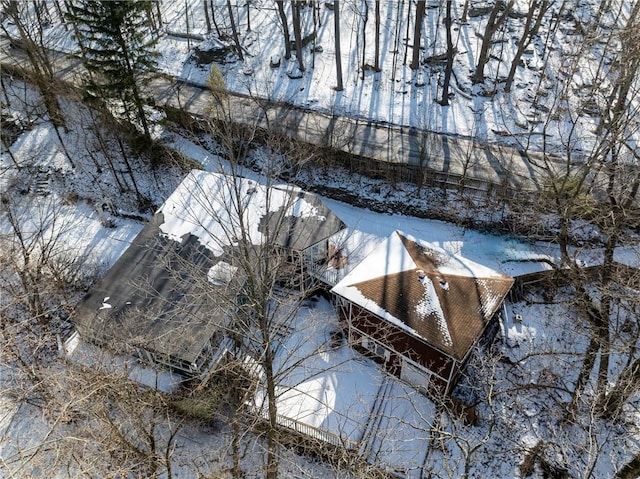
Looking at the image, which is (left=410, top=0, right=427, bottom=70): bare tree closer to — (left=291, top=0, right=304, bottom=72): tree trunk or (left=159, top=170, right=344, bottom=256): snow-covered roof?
(left=291, top=0, right=304, bottom=72): tree trunk

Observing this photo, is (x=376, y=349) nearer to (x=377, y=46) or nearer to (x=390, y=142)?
(x=390, y=142)

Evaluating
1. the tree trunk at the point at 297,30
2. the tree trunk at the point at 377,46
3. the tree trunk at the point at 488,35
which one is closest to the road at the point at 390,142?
the tree trunk at the point at 297,30

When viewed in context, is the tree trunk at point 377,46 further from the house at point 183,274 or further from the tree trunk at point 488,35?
the house at point 183,274

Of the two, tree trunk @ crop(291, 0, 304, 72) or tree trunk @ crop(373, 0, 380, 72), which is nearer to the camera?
tree trunk @ crop(373, 0, 380, 72)

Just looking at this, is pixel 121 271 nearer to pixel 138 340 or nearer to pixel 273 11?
pixel 138 340

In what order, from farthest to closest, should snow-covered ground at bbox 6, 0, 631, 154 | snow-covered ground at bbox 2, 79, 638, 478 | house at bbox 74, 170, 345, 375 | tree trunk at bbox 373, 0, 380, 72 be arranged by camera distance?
tree trunk at bbox 373, 0, 380, 72
snow-covered ground at bbox 6, 0, 631, 154
house at bbox 74, 170, 345, 375
snow-covered ground at bbox 2, 79, 638, 478

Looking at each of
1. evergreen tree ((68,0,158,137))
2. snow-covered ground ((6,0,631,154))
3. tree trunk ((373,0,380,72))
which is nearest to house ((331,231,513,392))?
snow-covered ground ((6,0,631,154))
